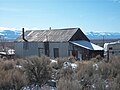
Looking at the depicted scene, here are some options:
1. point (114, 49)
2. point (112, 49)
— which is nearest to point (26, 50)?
point (112, 49)

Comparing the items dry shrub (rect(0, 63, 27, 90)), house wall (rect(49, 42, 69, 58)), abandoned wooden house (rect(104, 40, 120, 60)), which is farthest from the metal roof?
dry shrub (rect(0, 63, 27, 90))

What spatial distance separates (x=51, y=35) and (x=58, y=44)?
3650 mm

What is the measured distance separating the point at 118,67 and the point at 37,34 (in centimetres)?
3097

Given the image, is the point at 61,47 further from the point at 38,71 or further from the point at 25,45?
the point at 38,71

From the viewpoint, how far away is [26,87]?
1547 cm

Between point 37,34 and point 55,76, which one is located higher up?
point 37,34

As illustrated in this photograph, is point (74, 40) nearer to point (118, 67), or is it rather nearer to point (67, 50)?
point (67, 50)

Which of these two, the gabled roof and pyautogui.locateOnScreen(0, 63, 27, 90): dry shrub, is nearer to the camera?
pyautogui.locateOnScreen(0, 63, 27, 90): dry shrub

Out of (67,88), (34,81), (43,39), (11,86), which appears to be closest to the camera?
(67,88)

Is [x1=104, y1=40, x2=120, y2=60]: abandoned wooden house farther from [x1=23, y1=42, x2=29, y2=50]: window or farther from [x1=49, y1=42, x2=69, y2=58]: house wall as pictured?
[x1=23, y1=42, x2=29, y2=50]: window

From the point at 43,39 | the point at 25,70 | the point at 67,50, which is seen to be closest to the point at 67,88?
the point at 25,70

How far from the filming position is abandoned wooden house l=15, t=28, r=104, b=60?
138 feet

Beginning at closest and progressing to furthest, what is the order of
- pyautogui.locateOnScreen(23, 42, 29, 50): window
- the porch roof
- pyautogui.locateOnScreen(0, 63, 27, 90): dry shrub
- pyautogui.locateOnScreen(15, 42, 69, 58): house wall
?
pyautogui.locateOnScreen(0, 63, 27, 90): dry shrub → the porch roof → pyautogui.locateOnScreen(15, 42, 69, 58): house wall → pyautogui.locateOnScreen(23, 42, 29, 50): window

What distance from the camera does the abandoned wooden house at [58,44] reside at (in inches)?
1656
